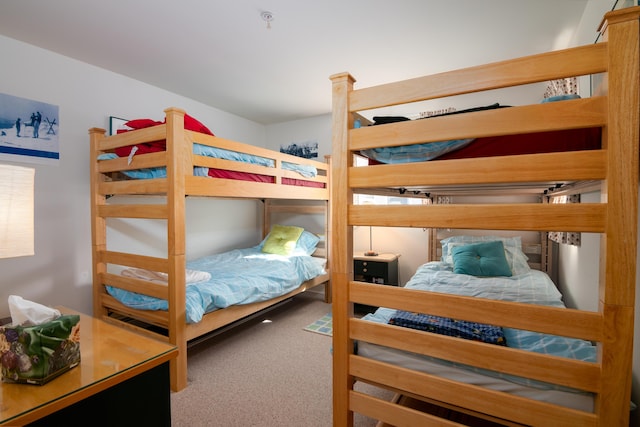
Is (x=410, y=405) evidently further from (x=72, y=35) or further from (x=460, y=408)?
(x=72, y=35)

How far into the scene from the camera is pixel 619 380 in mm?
969

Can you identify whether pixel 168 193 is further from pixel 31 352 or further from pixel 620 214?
pixel 620 214

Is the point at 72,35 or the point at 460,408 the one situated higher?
the point at 72,35

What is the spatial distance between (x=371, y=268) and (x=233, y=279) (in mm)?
1551

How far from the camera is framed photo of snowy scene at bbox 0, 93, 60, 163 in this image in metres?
2.30

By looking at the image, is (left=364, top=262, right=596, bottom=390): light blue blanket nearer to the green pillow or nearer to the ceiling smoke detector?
the green pillow

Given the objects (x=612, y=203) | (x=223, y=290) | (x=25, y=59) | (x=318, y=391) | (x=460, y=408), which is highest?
(x=25, y=59)

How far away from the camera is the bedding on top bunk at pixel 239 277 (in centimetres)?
223

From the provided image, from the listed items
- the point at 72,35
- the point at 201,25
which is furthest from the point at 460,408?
the point at 72,35

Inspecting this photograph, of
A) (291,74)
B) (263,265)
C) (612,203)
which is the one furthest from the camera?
(263,265)

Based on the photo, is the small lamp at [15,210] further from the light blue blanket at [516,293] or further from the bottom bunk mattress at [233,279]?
the light blue blanket at [516,293]

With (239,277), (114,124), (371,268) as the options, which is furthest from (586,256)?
(114,124)

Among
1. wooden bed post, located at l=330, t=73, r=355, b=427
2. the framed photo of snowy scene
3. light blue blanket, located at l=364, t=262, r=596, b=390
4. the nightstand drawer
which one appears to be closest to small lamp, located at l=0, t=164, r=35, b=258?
wooden bed post, located at l=330, t=73, r=355, b=427

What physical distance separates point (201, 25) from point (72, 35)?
3.25ft
